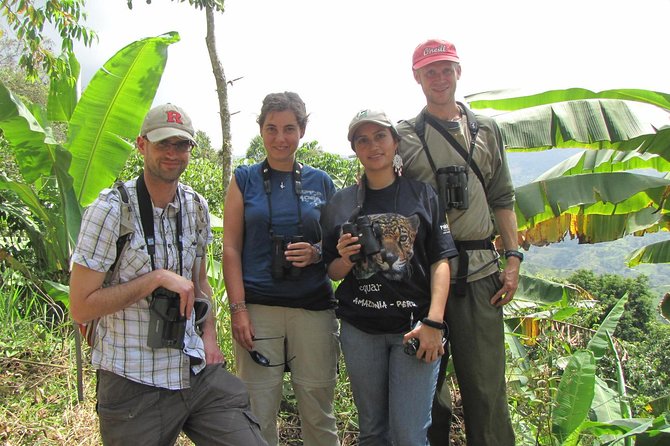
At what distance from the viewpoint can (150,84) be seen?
4.22 m

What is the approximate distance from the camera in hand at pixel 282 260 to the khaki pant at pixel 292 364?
0.18 metres

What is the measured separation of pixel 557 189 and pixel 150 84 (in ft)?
10.8

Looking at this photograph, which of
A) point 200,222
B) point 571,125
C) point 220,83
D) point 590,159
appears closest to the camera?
point 200,222

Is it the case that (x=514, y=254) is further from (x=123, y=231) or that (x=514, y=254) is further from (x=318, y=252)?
(x=123, y=231)

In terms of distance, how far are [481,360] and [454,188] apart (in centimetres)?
82

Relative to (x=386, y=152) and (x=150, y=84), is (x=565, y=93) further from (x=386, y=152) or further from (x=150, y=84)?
(x=150, y=84)

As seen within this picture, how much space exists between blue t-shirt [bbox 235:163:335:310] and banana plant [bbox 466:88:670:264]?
5.30 ft

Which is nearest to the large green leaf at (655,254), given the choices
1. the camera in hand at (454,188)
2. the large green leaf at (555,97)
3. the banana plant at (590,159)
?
the banana plant at (590,159)

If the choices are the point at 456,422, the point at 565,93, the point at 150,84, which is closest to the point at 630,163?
the point at 565,93

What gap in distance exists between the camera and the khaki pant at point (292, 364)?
2.59 metres

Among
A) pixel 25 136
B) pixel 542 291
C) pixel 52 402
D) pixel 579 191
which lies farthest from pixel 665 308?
pixel 25 136

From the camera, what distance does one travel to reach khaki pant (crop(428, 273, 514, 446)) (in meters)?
2.55

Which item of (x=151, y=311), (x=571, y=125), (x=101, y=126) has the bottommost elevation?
(x=151, y=311)

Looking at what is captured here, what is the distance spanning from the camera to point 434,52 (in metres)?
2.56
